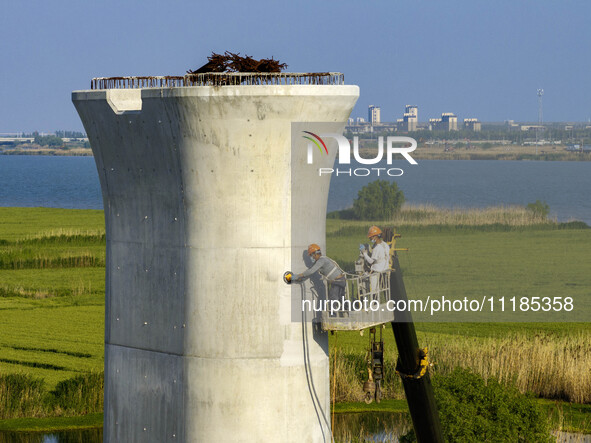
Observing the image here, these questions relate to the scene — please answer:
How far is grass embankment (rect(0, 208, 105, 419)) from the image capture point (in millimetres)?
28672

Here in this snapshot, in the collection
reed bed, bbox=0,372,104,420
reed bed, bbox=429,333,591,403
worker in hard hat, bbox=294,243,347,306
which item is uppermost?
worker in hard hat, bbox=294,243,347,306

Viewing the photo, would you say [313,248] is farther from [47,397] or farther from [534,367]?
[534,367]

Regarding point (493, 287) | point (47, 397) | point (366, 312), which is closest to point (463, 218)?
point (493, 287)

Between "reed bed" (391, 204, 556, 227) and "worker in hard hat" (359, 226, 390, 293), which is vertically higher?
"reed bed" (391, 204, 556, 227)

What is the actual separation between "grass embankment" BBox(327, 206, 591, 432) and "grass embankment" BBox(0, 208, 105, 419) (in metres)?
6.84

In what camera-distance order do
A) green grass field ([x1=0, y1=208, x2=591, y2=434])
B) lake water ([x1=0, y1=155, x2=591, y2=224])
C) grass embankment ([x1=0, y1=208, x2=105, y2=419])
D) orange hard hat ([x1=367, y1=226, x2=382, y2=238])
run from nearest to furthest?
orange hard hat ([x1=367, y1=226, x2=382, y2=238])
grass embankment ([x1=0, y1=208, x2=105, y2=419])
green grass field ([x1=0, y1=208, x2=591, y2=434])
lake water ([x1=0, y1=155, x2=591, y2=224])

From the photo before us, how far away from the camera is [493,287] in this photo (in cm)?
6197

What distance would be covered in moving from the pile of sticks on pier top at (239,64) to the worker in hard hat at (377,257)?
290cm

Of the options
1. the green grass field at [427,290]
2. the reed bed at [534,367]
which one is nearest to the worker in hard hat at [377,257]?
the green grass field at [427,290]

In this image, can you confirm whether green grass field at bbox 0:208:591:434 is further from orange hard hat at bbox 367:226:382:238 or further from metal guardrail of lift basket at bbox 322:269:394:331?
orange hard hat at bbox 367:226:382:238

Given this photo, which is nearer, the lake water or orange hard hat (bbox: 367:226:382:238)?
orange hard hat (bbox: 367:226:382:238)

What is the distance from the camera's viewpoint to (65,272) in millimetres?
55406

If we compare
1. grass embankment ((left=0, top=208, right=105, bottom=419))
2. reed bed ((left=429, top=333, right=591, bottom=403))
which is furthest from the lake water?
reed bed ((left=429, top=333, right=591, bottom=403))

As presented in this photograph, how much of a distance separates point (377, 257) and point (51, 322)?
2552 cm
